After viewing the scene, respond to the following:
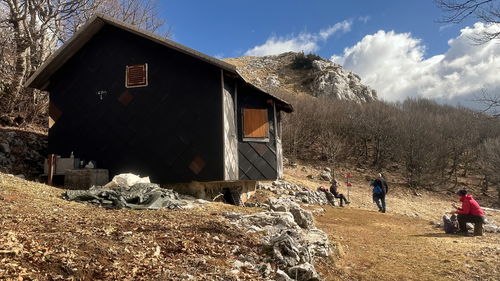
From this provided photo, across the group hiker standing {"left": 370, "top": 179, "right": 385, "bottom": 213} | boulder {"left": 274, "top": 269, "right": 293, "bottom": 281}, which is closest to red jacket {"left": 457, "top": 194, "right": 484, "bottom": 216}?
hiker standing {"left": 370, "top": 179, "right": 385, "bottom": 213}

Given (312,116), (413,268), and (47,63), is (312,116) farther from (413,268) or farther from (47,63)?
(413,268)

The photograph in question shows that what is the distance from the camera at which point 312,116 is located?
41750 mm

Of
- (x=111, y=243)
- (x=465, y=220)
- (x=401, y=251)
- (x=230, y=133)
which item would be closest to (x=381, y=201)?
(x=465, y=220)

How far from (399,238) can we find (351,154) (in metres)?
30.8

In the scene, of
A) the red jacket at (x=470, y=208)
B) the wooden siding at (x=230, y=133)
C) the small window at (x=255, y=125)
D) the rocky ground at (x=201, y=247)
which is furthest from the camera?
the small window at (x=255, y=125)

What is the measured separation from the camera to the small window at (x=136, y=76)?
529 inches

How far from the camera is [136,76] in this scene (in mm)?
13516

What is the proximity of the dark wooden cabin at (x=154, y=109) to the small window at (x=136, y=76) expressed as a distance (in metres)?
0.04

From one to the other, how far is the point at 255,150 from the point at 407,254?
682cm

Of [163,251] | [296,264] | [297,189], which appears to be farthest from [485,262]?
[297,189]

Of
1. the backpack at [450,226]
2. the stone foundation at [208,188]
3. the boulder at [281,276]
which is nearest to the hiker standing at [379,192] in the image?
the backpack at [450,226]

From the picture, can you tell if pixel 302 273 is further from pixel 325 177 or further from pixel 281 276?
pixel 325 177

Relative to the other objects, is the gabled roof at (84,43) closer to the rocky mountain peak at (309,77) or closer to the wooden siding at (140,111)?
the wooden siding at (140,111)

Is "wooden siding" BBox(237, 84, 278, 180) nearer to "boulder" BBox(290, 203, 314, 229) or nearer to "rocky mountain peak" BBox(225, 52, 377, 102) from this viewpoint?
"boulder" BBox(290, 203, 314, 229)
